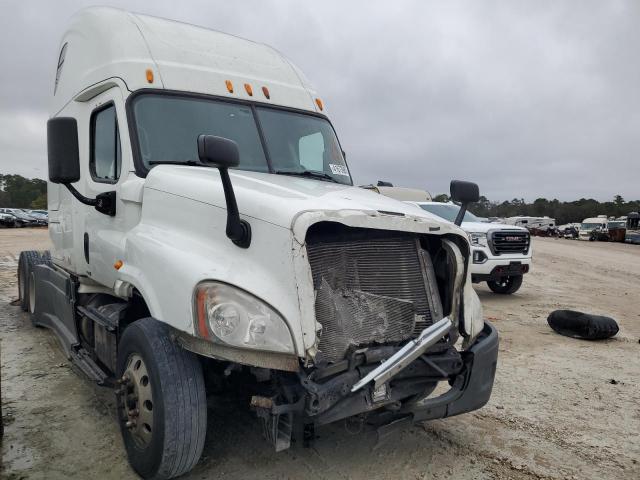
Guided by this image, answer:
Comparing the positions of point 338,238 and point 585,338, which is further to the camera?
point 585,338

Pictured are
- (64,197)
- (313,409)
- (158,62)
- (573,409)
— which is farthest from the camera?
(64,197)

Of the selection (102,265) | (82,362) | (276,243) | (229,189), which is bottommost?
(82,362)

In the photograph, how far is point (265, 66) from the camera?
4875 millimetres

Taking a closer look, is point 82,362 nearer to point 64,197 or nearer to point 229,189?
point 64,197

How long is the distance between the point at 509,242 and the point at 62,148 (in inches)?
353

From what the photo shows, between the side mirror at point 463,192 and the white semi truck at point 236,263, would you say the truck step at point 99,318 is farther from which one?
the side mirror at point 463,192

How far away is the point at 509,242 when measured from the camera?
34.9ft

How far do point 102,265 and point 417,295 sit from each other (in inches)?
104

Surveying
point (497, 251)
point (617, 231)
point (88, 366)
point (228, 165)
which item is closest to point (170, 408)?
point (228, 165)

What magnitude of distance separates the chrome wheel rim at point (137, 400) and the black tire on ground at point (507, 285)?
30.5ft

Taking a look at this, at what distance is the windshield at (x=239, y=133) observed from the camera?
3949 millimetres

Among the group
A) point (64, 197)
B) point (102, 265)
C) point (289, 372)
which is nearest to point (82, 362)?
point (102, 265)

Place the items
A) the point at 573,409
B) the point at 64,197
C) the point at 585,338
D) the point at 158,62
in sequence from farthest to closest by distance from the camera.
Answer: the point at 585,338, the point at 64,197, the point at 573,409, the point at 158,62

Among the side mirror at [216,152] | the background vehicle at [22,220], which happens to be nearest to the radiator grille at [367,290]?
the side mirror at [216,152]
